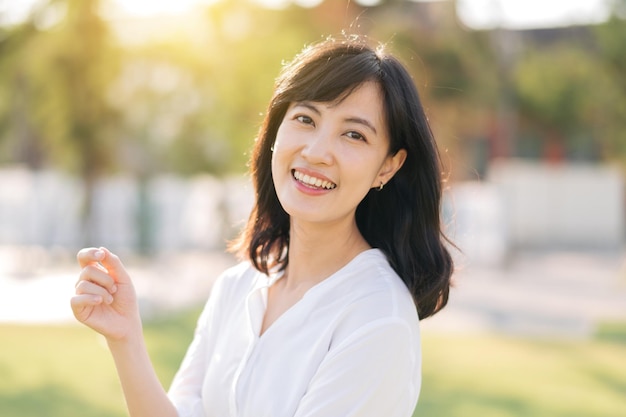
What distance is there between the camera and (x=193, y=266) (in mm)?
12547

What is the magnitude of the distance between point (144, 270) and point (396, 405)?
1024cm

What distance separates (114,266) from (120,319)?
0.12 meters

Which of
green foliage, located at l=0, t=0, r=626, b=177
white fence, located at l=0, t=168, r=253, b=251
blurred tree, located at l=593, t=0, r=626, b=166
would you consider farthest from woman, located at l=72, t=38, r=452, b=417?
blurred tree, located at l=593, t=0, r=626, b=166

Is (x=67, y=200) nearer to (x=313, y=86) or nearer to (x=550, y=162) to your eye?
(x=313, y=86)

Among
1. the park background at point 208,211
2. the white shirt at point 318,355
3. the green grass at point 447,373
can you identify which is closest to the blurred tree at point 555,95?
the park background at point 208,211

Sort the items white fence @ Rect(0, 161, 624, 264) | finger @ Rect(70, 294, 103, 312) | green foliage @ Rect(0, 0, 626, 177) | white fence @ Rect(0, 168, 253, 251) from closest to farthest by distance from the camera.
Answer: finger @ Rect(70, 294, 103, 312), green foliage @ Rect(0, 0, 626, 177), white fence @ Rect(0, 168, 253, 251), white fence @ Rect(0, 161, 624, 264)

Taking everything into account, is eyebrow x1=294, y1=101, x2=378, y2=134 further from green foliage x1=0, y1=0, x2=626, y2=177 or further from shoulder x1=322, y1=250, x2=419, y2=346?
green foliage x1=0, y1=0, x2=626, y2=177

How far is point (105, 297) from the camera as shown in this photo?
6.37ft

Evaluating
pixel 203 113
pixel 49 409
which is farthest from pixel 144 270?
pixel 49 409

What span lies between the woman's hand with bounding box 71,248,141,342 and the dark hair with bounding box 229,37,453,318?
1.41 feet

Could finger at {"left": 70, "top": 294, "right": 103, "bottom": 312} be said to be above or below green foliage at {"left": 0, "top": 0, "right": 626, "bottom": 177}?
below

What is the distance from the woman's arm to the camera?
192 centimetres

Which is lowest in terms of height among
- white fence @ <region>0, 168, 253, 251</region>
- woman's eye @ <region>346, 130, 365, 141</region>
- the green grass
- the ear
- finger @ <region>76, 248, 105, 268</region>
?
the green grass

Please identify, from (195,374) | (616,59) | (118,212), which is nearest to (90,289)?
(195,374)
